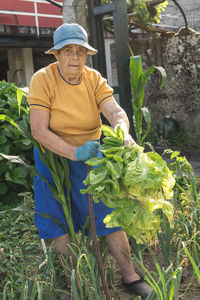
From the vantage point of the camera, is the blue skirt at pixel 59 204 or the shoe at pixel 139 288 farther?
the blue skirt at pixel 59 204

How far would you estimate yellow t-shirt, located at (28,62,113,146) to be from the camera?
2.16 meters

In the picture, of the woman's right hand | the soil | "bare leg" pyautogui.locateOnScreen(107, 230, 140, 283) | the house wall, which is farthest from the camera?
the house wall

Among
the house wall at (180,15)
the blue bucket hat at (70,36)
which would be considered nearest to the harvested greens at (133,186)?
the blue bucket hat at (70,36)

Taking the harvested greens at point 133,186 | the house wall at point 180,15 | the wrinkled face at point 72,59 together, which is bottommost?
the harvested greens at point 133,186

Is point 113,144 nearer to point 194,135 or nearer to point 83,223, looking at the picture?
point 83,223

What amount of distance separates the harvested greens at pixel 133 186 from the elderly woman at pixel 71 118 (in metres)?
0.36

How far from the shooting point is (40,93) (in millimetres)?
2133

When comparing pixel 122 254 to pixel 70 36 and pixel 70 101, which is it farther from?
pixel 70 36

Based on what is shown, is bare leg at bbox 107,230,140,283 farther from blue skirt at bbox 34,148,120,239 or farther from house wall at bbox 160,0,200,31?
house wall at bbox 160,0,200,31

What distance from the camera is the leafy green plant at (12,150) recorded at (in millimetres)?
3793

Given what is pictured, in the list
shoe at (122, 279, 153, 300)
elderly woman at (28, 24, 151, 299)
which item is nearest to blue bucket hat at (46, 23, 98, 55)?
elderly woman at (28, 24, 151, 299)

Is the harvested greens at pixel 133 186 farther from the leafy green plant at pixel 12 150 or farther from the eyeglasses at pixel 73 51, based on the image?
the leafy green plant at pixel 12 150

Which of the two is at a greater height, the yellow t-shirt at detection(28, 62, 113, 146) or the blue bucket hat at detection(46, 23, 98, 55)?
the blue bucket hat at detection(46, 23, 98, 55)

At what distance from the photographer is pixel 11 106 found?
3893 millimetres
